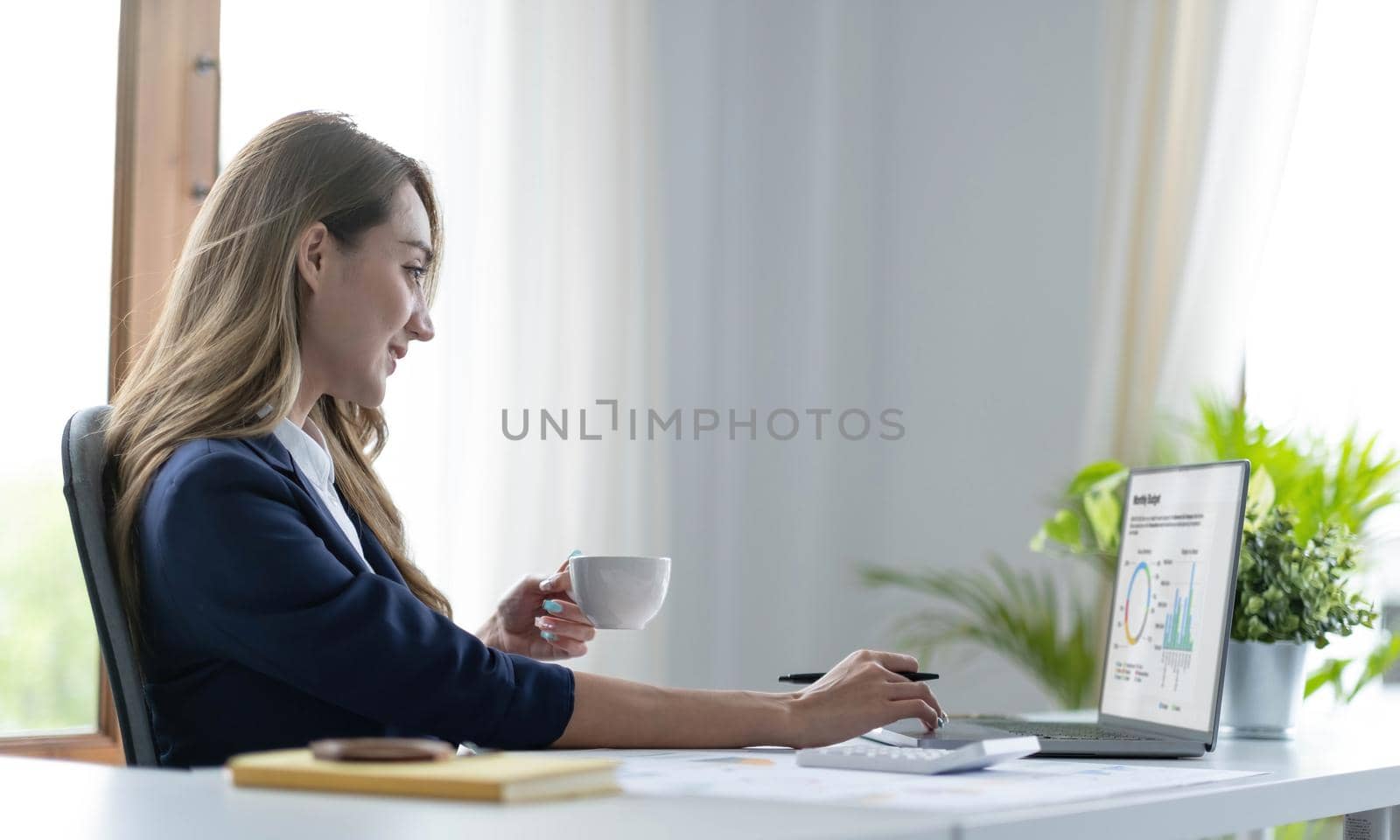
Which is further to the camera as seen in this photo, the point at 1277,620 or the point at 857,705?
the point at 1277,620

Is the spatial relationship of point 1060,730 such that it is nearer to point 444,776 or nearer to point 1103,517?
point 1103,517

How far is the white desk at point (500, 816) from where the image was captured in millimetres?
649

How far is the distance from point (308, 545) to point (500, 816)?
543 mm

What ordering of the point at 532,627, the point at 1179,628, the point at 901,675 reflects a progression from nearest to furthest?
1. the point at 901,675
2. the point at 1179,628
3. the point at 532,627

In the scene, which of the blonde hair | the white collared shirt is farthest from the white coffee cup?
the blonde hair

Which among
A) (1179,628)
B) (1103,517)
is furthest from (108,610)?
(1103,517)

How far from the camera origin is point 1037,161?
3064 millimetres

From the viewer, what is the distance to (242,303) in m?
1.42

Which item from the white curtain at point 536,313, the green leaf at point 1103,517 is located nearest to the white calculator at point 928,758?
the green leaf at point 1103,517

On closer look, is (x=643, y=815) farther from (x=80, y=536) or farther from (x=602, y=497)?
(x=602, y=497)

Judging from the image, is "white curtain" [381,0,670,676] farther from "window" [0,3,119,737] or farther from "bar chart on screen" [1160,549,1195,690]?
"bar chart on screen" [1160,549,1195,690]

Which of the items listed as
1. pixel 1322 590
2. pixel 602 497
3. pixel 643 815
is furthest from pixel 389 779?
pixel 602 497

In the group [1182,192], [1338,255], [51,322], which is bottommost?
[51,322]

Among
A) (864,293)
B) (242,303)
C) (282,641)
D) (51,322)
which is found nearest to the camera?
(282,641)
